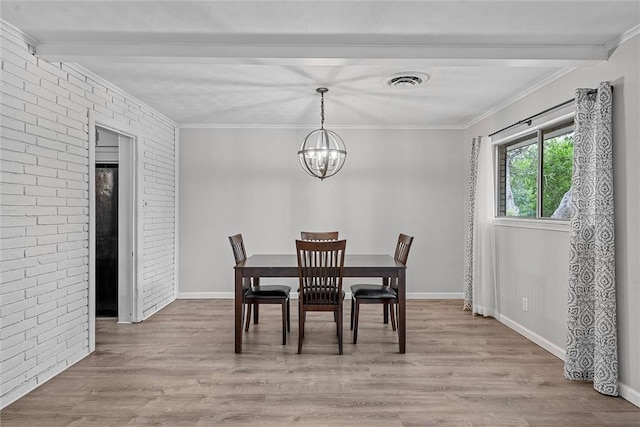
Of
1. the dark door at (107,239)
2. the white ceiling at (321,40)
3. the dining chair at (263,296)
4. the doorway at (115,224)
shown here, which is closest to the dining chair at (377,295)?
the dining chair at (263,296)

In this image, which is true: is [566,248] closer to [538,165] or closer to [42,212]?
[538,165]

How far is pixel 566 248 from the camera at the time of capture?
340cm

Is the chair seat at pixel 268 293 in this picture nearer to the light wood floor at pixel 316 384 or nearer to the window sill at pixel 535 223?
the light wood floor at pixel 316 384

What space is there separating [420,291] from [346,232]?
132 cm

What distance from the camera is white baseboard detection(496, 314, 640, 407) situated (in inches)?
104

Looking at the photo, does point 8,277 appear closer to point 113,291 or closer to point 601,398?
point 113,291

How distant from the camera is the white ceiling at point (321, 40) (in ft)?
7.85

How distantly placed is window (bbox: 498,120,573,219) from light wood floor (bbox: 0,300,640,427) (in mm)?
1284

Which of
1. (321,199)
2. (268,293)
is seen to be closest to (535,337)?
(268,293)

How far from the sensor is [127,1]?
2.32 metres

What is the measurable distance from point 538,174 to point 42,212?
4209 mm

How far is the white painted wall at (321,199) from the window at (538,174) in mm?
1023

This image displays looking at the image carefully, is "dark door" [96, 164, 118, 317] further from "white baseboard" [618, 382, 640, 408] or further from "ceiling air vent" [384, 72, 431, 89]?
"white baseboard" [618, 382, 640, 408]

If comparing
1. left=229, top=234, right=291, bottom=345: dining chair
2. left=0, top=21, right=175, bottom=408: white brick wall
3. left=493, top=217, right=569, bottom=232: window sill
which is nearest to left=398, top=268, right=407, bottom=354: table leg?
left=229, top=234, right=291, bottom=345: dining chair
